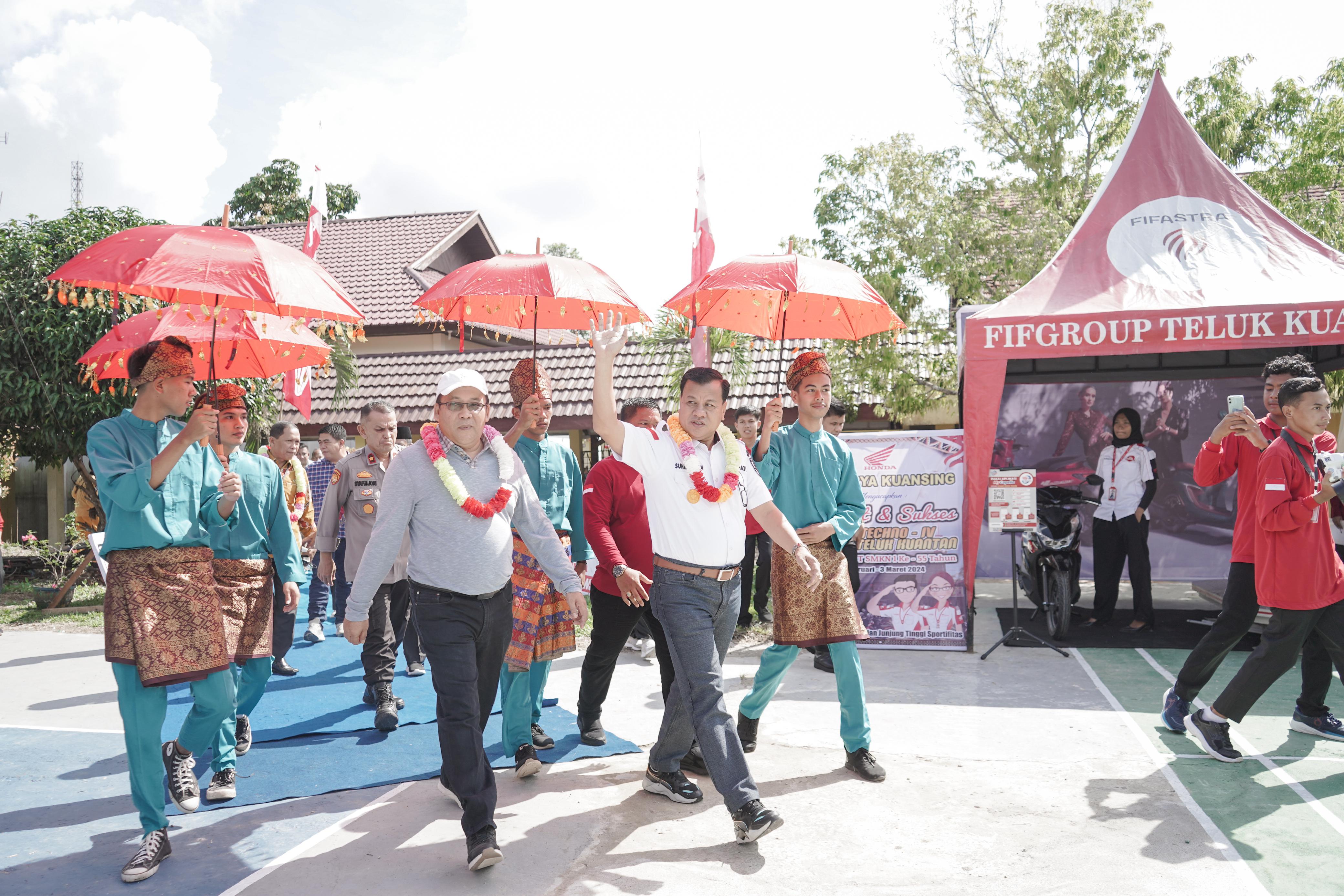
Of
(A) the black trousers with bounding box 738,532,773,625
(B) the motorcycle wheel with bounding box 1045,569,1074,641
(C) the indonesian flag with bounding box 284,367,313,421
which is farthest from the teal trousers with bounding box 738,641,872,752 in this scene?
(C) the indonesian flag with bounding box 284,367,313,421

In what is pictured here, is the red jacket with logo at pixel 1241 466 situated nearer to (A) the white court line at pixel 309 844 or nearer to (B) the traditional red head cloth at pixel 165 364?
(A) the white court line at pixel 309 844

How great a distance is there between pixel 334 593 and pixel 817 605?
5.41 meters

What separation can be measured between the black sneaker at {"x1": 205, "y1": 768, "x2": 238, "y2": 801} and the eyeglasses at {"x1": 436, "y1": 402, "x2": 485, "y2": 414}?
215cm

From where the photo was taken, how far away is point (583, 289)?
17.0 feet

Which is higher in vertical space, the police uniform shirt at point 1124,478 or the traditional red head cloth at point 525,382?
the traditional red head cloth at point 525,382

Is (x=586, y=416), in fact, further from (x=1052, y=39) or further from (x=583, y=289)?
(x=583, y=289)

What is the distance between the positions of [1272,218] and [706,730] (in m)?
7.20

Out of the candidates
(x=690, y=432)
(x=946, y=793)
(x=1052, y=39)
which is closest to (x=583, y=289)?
(x=690, y=432)

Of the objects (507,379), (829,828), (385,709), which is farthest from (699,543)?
(507,379)

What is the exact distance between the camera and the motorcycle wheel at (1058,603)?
7914mm

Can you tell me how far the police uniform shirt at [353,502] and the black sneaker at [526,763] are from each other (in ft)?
8.84

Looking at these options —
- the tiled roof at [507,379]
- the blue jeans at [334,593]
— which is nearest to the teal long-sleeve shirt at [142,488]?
the blue jeans at [334,593]

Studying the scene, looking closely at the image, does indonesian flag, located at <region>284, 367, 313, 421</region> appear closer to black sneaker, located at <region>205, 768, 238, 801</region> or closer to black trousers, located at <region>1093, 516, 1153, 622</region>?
black sneaker, located at <region>205, 768, 238, 801</region>

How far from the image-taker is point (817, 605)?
4738 millimetres
